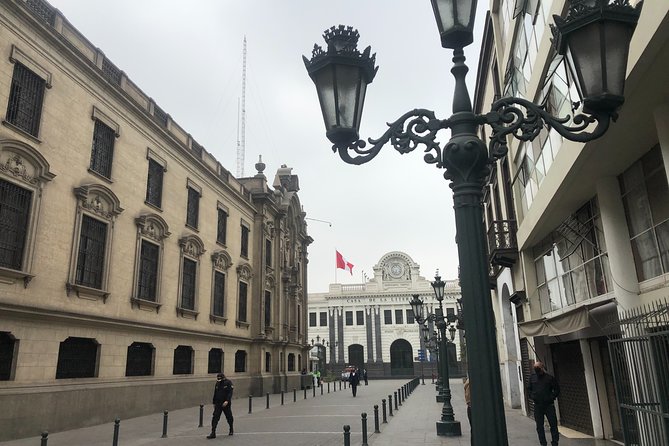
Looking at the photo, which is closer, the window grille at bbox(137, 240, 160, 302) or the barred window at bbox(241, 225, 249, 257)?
the window grille at bbox(137, 240, 160, 302)

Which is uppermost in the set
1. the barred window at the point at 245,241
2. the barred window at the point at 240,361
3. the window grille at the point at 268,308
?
the barred window at the point at 245,241

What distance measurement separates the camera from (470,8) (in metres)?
4.07

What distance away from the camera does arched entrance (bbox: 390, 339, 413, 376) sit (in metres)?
63.9

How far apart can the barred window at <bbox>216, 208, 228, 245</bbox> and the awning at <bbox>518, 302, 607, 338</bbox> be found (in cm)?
1996

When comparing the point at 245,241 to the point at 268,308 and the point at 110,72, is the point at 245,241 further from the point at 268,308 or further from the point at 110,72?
the point at 110,72

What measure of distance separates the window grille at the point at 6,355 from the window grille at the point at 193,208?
478 inches

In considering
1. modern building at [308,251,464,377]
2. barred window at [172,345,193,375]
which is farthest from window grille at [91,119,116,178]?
modern building at [308,251,464,377]

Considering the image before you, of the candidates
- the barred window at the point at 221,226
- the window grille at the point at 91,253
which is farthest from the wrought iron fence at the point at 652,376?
the barred window at the point at 221,226

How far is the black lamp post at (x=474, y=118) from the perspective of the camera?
3547mm

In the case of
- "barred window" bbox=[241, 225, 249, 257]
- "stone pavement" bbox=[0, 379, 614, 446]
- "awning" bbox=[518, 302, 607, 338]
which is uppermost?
"barred window" bbox=[241, 225, 249, 257]

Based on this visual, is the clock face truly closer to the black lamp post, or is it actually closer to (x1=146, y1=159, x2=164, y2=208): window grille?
(x1=146, y1=159, x2=164, y2=208): window grille

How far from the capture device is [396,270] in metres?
66.9

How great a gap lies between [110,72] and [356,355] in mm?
52626

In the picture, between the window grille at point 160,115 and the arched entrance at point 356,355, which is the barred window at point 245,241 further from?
the arched entrance at point 356,355
